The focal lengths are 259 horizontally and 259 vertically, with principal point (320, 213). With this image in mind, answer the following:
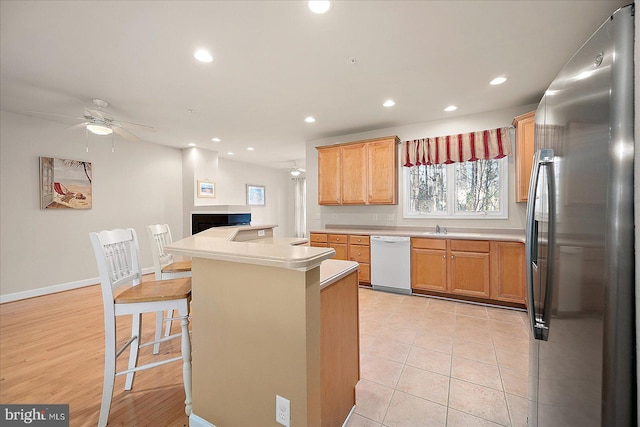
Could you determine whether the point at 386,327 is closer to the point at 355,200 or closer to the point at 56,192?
the point at 355,200

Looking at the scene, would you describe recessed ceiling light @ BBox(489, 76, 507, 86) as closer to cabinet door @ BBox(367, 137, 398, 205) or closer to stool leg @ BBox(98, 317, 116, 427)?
cabinet door @ BBox(367, 137, 398, 205)

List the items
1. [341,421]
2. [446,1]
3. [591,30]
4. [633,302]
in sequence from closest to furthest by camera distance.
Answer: [633,302]
[341,421]
[446,1]
[591,30]

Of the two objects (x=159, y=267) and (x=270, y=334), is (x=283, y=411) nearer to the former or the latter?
(x=270, y=334)

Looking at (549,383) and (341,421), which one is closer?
(549,383)

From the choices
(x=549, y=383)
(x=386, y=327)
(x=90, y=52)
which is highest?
(x=90, y=52)

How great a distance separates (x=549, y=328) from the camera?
39.9 inches

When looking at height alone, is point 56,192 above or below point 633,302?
above

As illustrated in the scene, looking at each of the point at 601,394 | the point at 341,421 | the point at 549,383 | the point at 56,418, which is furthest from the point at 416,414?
the point at 56,418

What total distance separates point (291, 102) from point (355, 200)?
192 centimetres

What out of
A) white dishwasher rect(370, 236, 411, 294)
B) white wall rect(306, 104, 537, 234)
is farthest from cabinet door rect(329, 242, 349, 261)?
white wall rect(306, 104, 537, 234)

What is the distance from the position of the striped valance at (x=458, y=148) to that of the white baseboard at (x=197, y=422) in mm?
4029

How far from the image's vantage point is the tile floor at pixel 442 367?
160 centimetres

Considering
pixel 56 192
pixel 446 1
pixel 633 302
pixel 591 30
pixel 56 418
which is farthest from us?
pixel 56 192

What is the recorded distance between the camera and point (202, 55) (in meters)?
2.38
